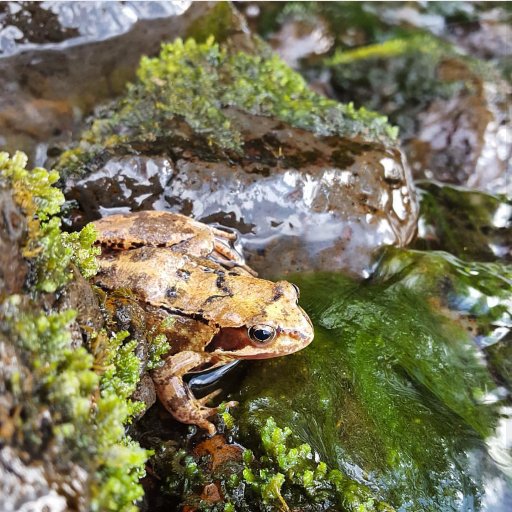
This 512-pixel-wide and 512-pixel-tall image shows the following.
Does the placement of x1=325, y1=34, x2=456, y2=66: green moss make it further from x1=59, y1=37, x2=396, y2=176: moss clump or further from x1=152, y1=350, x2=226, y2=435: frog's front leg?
x1=152, y1=350, x2=226, y2=435: frog's front leg

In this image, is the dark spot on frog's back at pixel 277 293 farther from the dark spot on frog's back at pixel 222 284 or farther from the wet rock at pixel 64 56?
the wet rock at pixel 64 56

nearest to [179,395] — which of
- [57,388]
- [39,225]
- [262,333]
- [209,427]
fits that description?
[209,427]

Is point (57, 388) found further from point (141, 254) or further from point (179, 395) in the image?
point (141, 254)

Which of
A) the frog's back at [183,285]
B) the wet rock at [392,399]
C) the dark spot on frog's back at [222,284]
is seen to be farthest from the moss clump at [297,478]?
the dark spot on frog's back at [222,284]

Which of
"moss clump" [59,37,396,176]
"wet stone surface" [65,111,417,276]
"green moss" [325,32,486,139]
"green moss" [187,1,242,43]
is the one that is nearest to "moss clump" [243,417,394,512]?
"wet stone surface" [65,111,417,276]

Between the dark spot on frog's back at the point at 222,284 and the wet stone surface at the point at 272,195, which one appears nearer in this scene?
the dark spot on frog's back at the point at 222,284

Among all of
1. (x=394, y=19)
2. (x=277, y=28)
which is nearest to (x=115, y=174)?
(x=277, y=28)
